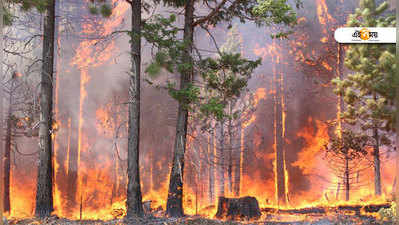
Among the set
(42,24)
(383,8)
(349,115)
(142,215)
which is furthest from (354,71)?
(42,24)

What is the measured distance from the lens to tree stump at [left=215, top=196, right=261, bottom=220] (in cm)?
636

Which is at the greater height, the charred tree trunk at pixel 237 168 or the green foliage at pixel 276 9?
the green foliage at pixel 276 9

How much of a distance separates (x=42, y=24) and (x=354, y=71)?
6.54 m

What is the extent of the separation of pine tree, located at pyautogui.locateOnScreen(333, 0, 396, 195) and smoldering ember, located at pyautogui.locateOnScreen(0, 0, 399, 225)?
1.2 inches

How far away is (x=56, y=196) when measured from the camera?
679 centimetres

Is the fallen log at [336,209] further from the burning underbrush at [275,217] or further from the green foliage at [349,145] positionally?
the green foliage at [349,145]

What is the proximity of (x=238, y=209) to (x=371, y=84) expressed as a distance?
3445 mm

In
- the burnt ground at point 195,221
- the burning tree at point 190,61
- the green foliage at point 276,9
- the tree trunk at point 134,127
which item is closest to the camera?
the green foliage at point 276,9

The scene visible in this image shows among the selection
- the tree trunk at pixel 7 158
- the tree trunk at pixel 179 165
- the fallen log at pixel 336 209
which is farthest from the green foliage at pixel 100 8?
the fallen log at pixel 336 209

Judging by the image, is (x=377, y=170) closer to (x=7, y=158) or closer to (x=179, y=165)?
(x=179, y=165)

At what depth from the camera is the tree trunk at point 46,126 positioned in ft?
20.3

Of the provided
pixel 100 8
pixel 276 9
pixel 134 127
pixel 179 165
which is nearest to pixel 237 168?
pixel 179 165

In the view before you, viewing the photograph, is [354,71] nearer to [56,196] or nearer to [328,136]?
[328,136]

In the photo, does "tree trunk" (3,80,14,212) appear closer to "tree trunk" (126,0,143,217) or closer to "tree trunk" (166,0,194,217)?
"tree trunk" (126,0,143,217)
